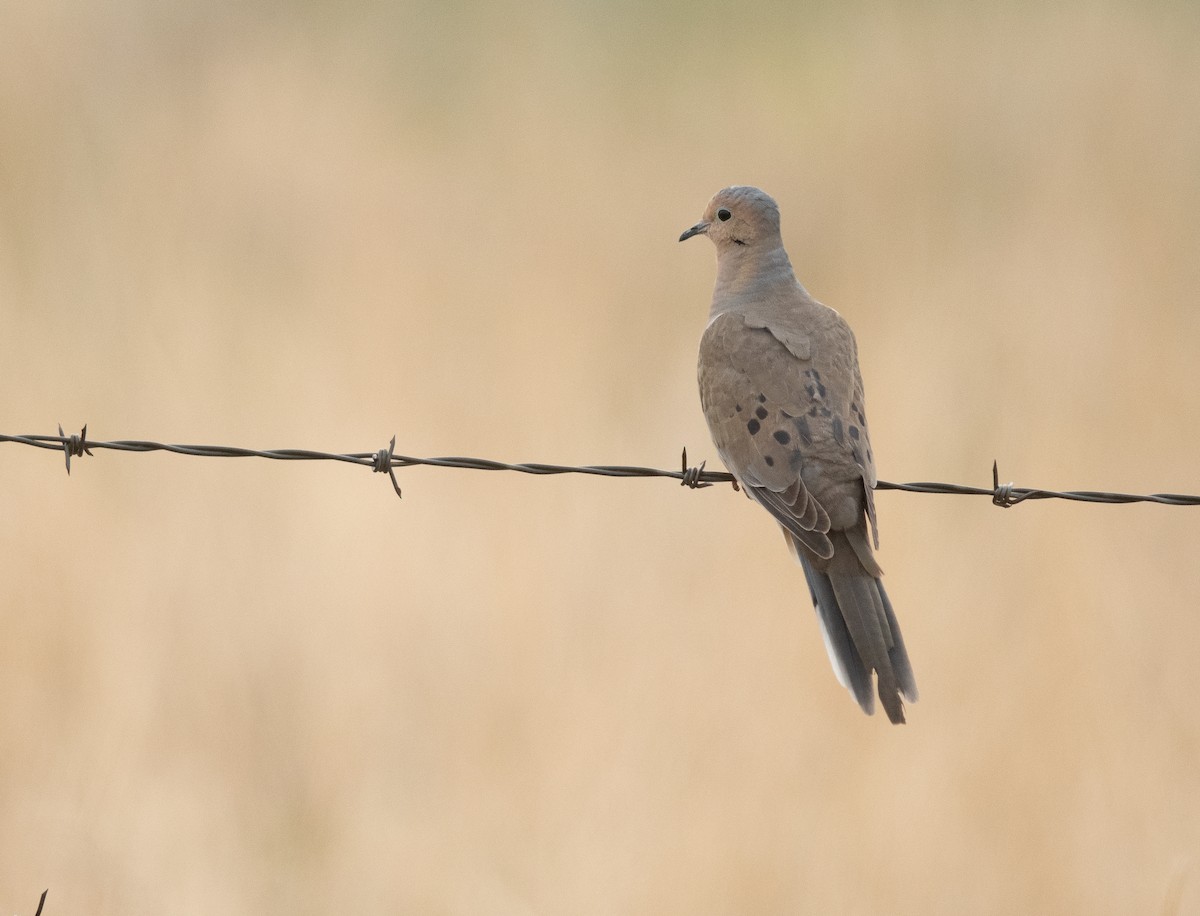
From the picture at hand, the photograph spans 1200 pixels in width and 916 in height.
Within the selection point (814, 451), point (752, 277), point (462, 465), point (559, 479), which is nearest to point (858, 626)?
point (814, 451)

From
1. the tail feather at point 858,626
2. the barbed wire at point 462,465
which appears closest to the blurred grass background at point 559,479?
the tail feather at point 858,626

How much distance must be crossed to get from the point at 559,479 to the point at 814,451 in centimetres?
222

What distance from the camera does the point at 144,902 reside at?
4758mm

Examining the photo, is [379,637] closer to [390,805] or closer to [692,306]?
[390,805]

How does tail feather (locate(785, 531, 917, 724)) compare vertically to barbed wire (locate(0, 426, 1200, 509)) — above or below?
below

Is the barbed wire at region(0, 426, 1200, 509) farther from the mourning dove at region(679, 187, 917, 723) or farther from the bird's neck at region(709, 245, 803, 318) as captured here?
the bird's neck at region(709, 245, 803, 318)

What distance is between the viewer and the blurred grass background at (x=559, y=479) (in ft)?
16.1

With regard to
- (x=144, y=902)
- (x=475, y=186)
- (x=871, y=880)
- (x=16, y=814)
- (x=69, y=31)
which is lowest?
(x=871, y=880)

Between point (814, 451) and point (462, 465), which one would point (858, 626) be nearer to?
point (814, 451)

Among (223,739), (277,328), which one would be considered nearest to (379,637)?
(223,739)

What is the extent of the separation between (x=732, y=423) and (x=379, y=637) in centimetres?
208

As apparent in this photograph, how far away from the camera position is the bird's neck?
4602 millimetres

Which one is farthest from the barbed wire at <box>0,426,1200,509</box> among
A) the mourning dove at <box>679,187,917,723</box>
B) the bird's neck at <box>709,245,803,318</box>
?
the bird's neck at <box>709,245,803,318</box>

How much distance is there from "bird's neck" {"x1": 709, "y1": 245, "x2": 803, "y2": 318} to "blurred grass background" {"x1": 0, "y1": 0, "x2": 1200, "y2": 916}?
→ 1.39m
